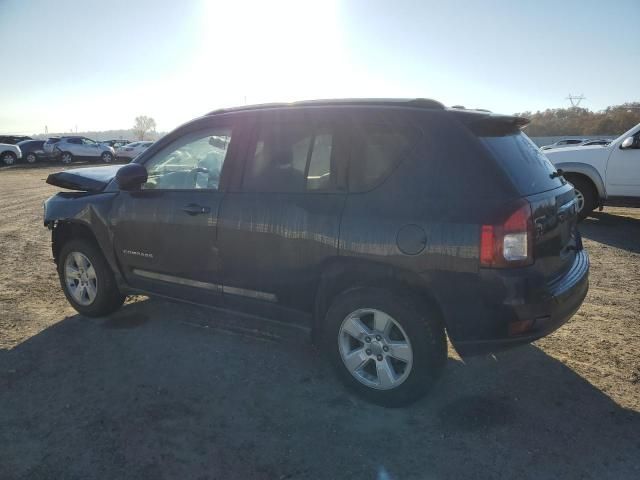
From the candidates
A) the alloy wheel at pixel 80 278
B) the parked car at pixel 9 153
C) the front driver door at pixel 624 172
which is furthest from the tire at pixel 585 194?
the parked car at pixel 9 153

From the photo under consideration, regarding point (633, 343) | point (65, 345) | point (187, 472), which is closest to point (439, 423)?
point (187, 472)

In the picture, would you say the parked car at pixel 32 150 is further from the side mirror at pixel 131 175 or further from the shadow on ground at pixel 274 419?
the side mirror at pixel 131 175

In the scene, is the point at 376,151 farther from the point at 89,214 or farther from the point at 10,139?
the point at 10,139

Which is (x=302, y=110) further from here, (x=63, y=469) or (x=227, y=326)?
(x=63, y=469)

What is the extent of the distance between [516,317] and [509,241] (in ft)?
1.39

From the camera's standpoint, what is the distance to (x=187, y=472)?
8.02 ft

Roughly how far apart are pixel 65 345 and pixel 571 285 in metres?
3.84

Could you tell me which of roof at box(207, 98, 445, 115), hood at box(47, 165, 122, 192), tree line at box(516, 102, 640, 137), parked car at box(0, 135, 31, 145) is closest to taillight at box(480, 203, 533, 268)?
roof at box(207, 98, 445, 115)

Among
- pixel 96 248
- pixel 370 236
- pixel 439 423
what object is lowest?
pixel 439 423

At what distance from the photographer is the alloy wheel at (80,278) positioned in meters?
4.38

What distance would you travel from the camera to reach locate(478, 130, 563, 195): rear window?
108 inches

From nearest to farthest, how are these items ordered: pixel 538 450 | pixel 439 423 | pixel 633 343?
pixel 538 450 < pixel 439 423 < pixel 633 343

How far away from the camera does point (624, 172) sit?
8.18m

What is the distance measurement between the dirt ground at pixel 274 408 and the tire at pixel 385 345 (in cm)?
16
